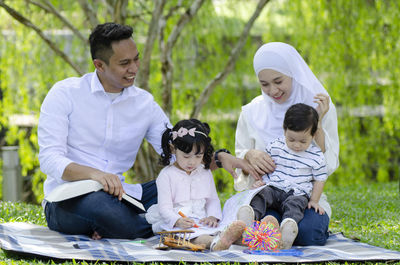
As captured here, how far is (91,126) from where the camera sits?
13.8ft

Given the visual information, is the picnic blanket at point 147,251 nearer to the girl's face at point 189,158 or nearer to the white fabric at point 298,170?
the white fabric at point 298,170

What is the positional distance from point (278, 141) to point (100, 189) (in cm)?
128

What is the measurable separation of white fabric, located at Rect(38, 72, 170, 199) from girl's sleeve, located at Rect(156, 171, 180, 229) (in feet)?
1.51

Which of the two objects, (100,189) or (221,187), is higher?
(100,189)

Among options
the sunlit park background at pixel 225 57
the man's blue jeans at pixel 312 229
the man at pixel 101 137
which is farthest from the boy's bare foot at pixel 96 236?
the sunlit park background at pixel 225 57

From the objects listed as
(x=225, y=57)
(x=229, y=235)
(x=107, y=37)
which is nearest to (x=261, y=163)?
(x=229, y=235)

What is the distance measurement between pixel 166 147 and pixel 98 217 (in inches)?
26.4

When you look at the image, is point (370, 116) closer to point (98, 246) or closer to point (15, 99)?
point (15, 99)

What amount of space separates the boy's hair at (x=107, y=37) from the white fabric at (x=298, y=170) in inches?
53.0

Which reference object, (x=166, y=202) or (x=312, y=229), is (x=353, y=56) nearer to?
(x=312, y=229)

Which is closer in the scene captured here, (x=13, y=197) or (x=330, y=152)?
(x=330, y=152)

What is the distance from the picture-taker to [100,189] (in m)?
3.94

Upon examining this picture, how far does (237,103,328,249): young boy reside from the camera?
12.8ft

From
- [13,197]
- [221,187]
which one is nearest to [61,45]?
[13,197]
